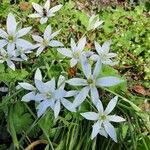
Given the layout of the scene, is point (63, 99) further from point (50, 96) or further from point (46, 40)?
point (46, 40)

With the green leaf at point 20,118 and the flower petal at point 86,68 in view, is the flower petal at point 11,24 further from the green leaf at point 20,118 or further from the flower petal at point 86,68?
the flower petal at point 86,68

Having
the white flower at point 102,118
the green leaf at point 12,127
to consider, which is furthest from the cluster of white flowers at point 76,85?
the green leaf at point 12,127

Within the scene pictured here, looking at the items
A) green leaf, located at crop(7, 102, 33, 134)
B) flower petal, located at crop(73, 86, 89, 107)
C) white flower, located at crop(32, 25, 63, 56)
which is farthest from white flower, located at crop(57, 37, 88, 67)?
green leaf, located at crop(7, 102, 33, 134)

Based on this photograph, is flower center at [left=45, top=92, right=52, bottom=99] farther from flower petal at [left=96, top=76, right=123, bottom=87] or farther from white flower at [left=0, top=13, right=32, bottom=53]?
white flower at [left=0, top=13, right=32, bottom=53]

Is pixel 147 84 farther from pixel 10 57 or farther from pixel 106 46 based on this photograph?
pixel 10 57

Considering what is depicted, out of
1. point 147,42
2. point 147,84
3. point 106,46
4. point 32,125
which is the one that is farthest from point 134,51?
point 32,125

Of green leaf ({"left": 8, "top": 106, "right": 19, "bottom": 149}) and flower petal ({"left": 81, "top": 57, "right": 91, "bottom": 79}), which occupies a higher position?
flower petal ({"left": 81, "top": 57, "right": 91, "bottom": 79})
